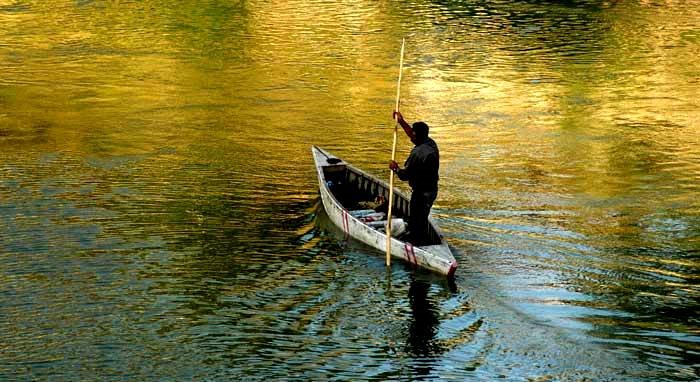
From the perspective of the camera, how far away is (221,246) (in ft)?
55.6

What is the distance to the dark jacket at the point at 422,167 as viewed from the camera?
15859 millimetres

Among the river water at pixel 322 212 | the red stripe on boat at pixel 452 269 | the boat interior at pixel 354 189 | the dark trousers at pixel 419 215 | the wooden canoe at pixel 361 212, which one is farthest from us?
the boat interior at pixel 354 189

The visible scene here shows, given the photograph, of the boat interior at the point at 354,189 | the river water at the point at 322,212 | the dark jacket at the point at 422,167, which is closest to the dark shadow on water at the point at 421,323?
the river water at the point at 322,212

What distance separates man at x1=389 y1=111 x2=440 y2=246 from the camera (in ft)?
52.1

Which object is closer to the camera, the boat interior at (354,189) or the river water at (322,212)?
the river water at (322,212)

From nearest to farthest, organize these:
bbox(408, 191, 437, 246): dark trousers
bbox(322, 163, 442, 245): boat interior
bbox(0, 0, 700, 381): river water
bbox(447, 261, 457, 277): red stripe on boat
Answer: bbox(0, 0, 700, 381): river water
bbox(447, 261, 457, 277): red stripe on boat
bbox(408, 191, 437, 246): dark trousers
bbox(322, 163, 442, 245): boat interior

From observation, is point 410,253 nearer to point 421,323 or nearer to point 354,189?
point 421,323

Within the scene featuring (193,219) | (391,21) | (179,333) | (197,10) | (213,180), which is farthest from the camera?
(197,10)

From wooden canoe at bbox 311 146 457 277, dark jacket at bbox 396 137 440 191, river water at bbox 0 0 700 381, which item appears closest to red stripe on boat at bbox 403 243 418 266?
wooden canoe at bbox 311 146 457 277

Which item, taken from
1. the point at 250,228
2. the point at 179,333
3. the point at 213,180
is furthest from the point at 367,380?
the point at 213,180

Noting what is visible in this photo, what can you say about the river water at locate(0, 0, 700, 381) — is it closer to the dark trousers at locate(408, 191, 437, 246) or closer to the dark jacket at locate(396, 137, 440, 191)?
the dark trousers at locate(408, 191, 437, 246)

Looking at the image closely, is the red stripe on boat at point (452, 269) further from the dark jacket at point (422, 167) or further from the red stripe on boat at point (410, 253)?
the dark jacket at point (422, 167)

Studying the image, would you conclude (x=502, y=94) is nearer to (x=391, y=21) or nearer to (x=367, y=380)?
(x=391, y=21)

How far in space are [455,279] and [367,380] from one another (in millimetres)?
3350
